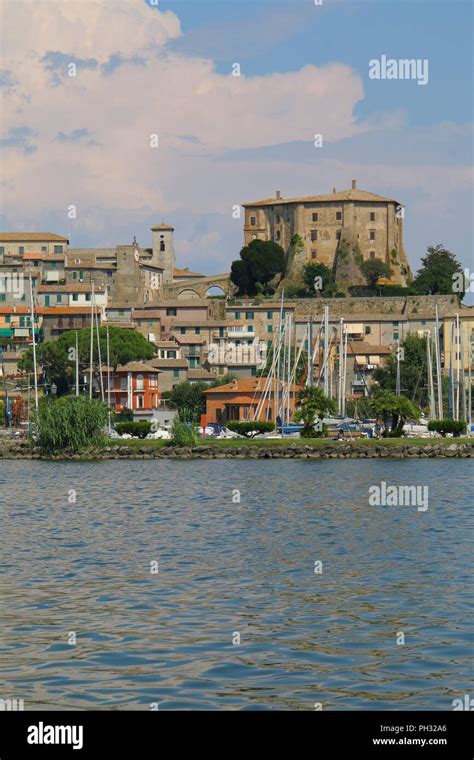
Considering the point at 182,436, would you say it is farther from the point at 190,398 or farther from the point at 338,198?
the point at 338,198

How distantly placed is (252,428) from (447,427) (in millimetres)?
11373

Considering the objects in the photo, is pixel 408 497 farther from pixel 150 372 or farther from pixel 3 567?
pixel 150 372

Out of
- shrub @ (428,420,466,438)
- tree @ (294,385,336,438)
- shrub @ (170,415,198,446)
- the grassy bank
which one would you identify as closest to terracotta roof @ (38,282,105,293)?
the grassy bank

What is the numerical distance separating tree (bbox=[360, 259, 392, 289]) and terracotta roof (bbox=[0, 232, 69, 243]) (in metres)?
34.9

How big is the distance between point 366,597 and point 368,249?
133 metres

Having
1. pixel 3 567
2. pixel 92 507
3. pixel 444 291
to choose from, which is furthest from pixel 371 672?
pixel 444 291

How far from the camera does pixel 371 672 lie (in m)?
14.5

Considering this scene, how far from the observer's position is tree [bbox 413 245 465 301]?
138875 millimetres

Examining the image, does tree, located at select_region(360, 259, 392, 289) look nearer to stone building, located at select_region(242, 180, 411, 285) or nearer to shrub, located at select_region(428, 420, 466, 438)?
stone building, located at select_region(242, 180, 411, 285)

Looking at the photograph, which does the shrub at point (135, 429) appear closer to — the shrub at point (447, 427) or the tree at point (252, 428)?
the tree at point (252, 428)

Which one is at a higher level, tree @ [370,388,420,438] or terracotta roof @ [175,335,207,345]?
terracotta roof @ [175,335,207,345]

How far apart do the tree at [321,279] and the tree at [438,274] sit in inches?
369

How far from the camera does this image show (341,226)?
498 ft

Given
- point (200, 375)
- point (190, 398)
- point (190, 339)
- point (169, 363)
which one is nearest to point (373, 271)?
point (190, 339)
